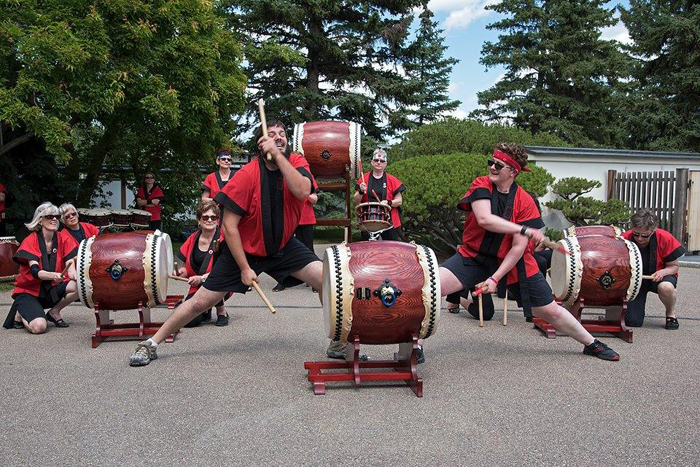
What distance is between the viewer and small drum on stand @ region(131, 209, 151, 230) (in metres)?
10.7

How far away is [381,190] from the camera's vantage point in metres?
7.04

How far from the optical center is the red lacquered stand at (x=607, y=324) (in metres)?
5.10

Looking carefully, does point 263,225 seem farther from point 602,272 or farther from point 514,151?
point 602,272

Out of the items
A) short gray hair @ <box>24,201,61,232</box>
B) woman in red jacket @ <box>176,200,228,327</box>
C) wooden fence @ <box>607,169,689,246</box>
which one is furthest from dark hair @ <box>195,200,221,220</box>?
wooden fence @ <box>607,169,689,246</box>

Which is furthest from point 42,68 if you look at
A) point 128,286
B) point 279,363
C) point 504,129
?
point 504,129

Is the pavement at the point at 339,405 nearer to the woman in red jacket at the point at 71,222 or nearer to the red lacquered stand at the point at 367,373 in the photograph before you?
the red lacquered stand at the point at 367,373

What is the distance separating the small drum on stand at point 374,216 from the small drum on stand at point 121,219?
17.7ft

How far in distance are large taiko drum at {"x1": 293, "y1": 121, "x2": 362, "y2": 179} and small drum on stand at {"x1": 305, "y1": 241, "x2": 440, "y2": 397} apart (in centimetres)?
356

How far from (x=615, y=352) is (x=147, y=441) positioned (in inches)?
129

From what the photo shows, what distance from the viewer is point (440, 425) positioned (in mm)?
3156

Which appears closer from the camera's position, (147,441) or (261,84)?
(147,441)

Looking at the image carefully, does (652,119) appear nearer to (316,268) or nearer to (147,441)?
(316,268)

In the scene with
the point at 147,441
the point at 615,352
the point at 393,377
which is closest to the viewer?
the point at 147,441

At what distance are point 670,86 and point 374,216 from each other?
1725 centimetres
